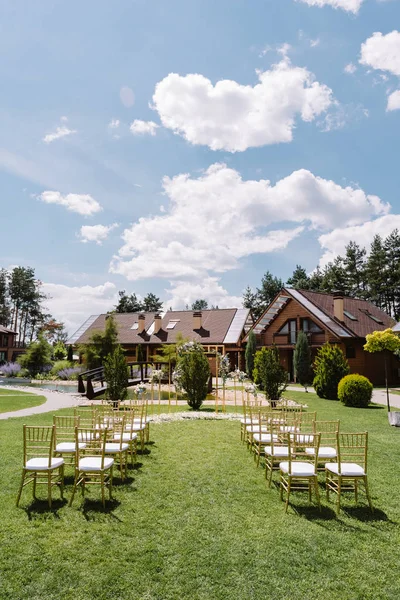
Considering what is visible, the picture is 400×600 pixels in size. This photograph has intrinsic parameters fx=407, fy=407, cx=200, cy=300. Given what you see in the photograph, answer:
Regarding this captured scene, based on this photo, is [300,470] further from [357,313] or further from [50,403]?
[357,313]

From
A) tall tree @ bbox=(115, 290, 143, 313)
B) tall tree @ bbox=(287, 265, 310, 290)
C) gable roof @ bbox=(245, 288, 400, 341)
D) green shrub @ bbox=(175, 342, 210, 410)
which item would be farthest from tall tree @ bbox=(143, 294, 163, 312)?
green shrub @ bbox=(175, 342, 210, 410)

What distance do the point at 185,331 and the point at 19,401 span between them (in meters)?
21.2

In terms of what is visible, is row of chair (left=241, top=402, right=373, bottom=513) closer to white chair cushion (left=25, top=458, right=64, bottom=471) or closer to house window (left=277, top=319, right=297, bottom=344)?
white chair cushion (left=25, top=458, right=64, bottom=471)

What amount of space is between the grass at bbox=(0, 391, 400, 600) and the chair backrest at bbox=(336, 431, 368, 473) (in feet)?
2.20

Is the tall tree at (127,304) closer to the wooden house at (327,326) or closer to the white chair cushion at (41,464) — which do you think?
the wooden house at (327,326)

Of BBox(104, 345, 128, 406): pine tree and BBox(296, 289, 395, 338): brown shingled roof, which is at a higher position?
BBox(296, 289, 395, 338): brown shingled roof

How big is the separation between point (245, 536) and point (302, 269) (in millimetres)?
60953

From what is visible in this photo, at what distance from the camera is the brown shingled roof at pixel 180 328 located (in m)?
36.8

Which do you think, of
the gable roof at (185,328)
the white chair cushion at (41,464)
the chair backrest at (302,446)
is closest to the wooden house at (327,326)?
the gable roof at (185,328)

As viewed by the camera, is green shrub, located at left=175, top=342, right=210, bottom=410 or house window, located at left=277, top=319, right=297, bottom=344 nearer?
green shrub, located at left=175, top=342, right=210, bottom=410

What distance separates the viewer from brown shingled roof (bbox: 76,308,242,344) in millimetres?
36812

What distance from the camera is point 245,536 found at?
16.0 ft

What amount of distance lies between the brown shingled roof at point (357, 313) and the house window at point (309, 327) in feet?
4.21

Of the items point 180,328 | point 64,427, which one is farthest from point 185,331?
point 64,427
